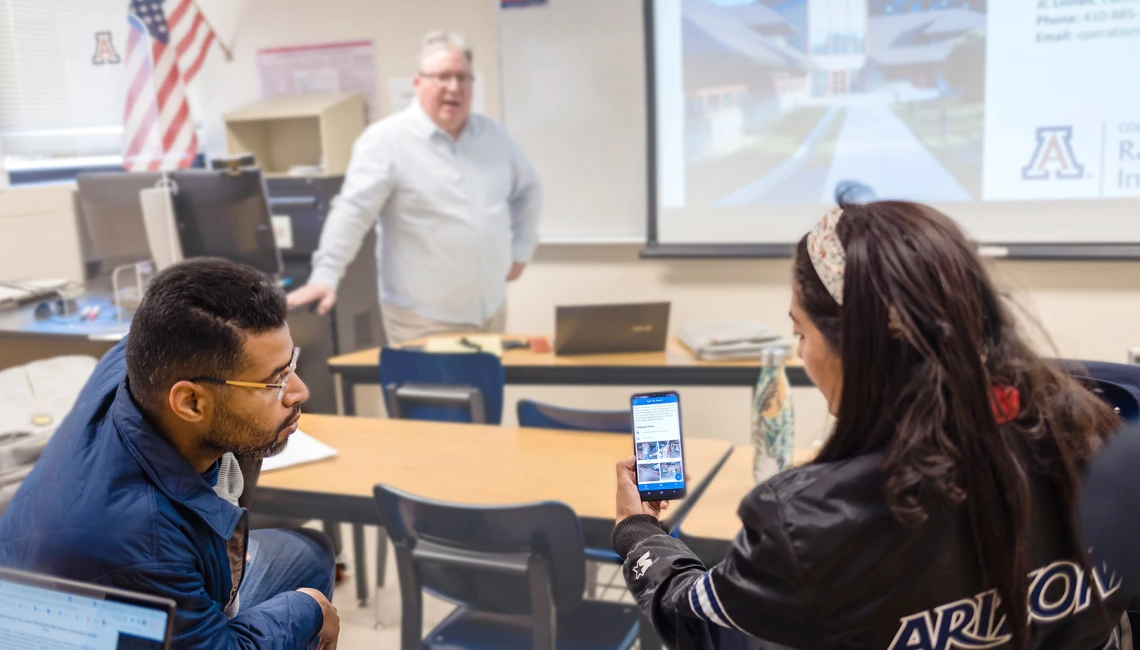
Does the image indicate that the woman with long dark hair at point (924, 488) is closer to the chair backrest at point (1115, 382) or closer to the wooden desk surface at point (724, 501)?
the chair backrest at point (1115, 382)

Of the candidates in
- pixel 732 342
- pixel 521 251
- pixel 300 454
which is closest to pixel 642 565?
pixel 300 454

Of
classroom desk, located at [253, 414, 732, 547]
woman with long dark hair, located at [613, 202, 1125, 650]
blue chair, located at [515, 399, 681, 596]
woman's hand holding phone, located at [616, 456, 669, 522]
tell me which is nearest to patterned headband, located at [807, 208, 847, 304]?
woman with long dark hair, located at [613, 202, 1125, 650]

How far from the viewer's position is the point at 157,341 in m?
1.16

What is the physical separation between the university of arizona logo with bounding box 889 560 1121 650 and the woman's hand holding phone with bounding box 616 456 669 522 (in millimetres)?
412

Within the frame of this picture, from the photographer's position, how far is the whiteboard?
4098mm

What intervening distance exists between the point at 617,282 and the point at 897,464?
11.3 feet

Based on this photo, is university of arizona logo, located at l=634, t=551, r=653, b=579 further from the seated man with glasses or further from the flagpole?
the flagpole

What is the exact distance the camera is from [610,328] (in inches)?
119

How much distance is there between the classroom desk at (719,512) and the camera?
1.83 m

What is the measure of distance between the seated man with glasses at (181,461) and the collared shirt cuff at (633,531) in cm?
43

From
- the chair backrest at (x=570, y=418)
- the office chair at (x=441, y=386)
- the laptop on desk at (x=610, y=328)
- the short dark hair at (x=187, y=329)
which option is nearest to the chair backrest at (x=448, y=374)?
the office chair at (x=441, y=386)

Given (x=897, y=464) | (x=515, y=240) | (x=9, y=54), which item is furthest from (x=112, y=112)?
(x=897, y=464)

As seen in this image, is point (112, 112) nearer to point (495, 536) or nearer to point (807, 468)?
point (495, 536)

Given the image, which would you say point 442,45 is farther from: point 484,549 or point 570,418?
point 484,549
